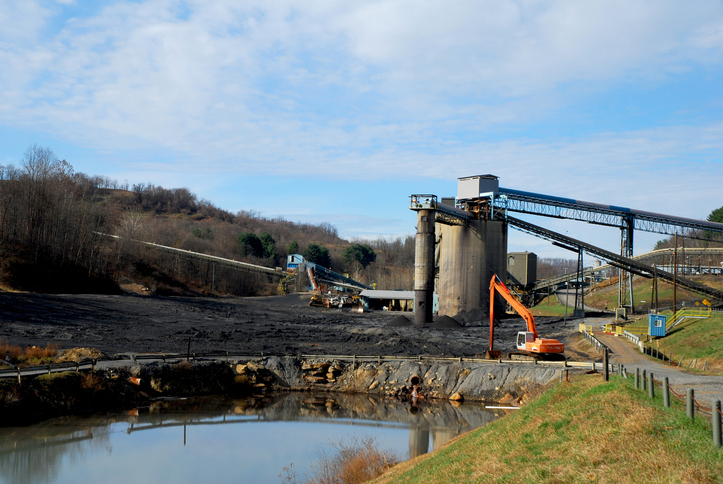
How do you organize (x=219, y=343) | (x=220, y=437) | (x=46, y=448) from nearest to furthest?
(x=46, y=448) → (x=220, y=437) → (x=219, y=343)

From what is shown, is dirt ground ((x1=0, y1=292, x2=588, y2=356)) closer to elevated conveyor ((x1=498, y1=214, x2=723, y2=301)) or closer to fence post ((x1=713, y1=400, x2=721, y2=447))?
elevated conveyor ((x1=498, y1=214, x2=723, y2=301))

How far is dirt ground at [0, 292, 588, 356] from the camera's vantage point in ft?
127

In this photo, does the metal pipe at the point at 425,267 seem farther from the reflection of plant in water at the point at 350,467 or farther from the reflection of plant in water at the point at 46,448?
the reflection of plant in water at the point at 350,467

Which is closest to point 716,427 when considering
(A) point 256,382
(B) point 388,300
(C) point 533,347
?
(C) point 533,347

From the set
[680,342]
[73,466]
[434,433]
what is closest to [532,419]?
[434,433]

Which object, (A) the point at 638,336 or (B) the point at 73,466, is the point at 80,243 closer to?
(B) the point at 73,466

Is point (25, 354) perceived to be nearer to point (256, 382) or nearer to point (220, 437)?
point (256, 382)

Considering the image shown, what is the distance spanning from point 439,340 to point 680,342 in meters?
17.7

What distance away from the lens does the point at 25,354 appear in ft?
97.5

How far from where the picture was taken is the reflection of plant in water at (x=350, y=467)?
58.7 ft

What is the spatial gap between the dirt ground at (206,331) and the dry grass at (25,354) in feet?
9.26

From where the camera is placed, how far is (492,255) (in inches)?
2501

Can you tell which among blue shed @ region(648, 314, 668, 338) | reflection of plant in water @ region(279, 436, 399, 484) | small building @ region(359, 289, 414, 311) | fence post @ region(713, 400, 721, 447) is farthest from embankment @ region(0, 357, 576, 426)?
small building @ region(359, 289, 414, 311)

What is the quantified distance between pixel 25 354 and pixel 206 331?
60.9ft
